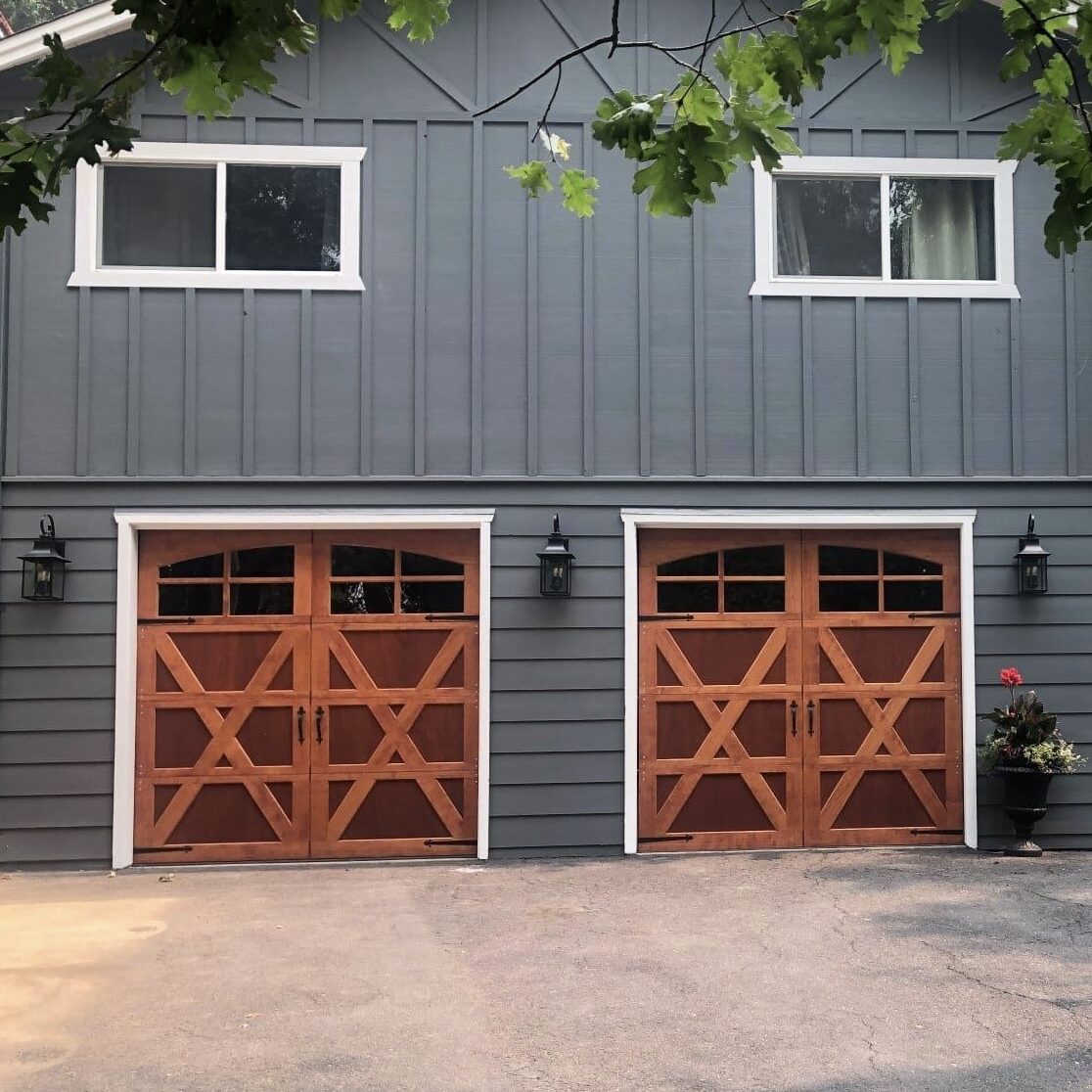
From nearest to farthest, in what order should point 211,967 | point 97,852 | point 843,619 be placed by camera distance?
point 211,967
point 97,852
point 843,619

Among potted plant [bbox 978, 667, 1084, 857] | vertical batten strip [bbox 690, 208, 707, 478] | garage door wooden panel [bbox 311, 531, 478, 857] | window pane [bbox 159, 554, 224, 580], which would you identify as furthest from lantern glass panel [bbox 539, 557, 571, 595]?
potted plant [bbox 978, 667, 1084, 857]

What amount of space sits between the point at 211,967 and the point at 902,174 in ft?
22.4

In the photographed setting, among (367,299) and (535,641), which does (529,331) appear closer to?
(367,299)

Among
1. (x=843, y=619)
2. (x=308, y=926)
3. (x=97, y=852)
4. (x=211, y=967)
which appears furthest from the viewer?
(x=843, y=619)

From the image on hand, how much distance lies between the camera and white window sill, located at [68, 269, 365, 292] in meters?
8.16

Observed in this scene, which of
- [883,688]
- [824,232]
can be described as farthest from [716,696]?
[824,232]

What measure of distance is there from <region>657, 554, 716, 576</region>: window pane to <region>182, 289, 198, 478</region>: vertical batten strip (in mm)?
3266

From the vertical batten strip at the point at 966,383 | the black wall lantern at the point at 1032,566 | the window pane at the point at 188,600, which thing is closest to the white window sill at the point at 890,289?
the vertical batten strip at the point at 966,383

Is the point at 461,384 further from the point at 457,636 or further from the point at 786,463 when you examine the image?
the point at 786,463

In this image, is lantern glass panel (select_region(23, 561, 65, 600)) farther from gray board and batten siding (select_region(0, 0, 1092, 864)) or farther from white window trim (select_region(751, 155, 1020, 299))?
white window trim (select_region(751, 155, 1020, 299))

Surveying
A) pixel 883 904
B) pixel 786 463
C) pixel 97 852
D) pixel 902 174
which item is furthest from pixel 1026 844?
pixel 97 852

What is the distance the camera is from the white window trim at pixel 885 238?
855cm

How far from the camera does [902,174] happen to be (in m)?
8.68

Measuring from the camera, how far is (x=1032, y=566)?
28.0ft
